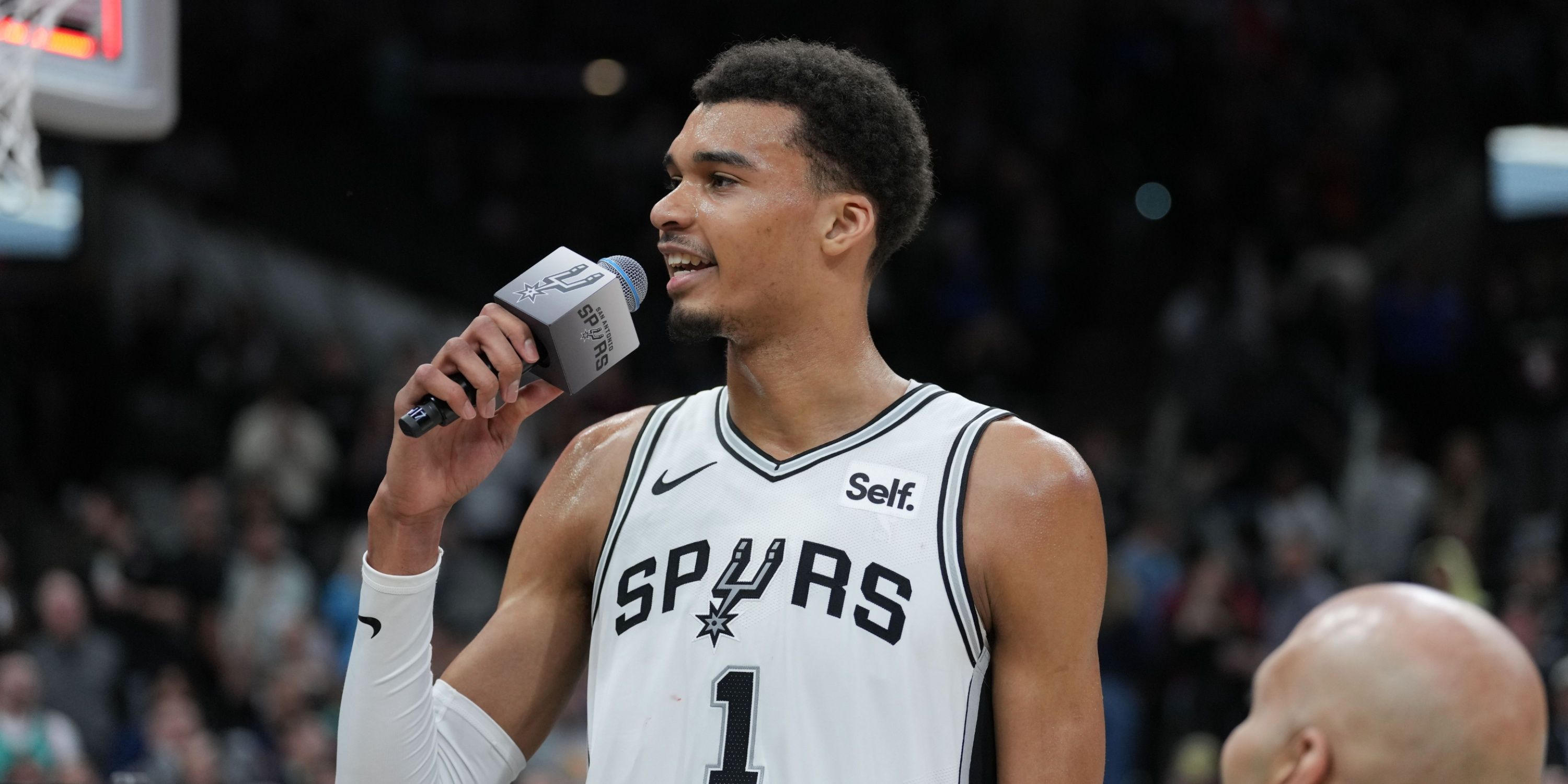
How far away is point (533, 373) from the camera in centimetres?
277

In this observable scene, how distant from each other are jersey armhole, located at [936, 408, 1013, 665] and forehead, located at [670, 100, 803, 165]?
2.06ft

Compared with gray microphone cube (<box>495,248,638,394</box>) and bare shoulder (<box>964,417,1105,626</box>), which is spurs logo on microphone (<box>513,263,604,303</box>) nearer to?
gray microphone cube (<box>495,248,638,394</box>)

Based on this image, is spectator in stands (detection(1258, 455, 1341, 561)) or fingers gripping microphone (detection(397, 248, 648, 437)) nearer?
fingers gripping microphone (detection(397, 248, 648, 437))

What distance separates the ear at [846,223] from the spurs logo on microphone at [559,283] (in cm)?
48

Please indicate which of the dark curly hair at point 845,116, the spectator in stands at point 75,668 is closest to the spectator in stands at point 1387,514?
the spectator in stands at point 75,668

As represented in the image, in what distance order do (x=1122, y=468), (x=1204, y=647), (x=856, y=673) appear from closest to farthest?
(x=856, y=673)
(x=1204, y=647)
(x=1122, y=468)

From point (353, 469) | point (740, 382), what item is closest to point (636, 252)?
point (353, 469)

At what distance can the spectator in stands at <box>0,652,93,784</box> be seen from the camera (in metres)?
8.12

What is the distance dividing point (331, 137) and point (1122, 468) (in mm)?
8199

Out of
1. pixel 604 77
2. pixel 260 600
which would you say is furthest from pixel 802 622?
pixel 604 77

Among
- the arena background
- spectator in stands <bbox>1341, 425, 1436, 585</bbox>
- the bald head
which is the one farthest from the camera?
spectator in stands <bbox>1341, 425, 1436, 585</bbox>

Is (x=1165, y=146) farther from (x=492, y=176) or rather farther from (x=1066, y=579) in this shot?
(x=1066, y=579)

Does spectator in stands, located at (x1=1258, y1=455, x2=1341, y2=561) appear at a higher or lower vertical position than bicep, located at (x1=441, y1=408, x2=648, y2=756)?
lower

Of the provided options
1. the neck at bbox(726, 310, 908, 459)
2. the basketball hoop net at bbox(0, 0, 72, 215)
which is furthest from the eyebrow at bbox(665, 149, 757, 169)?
the basketball hoop net at bbox(0, 0, 72, 215)
